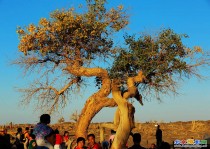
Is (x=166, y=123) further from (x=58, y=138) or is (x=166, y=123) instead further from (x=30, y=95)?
(x=58, y=138)

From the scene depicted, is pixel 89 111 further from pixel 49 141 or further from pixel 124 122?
pixel 49 141

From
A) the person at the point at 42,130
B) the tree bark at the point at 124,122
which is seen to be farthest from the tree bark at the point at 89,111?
the person at the point at 42,130

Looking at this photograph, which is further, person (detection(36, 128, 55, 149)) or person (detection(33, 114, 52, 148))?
person (detection(33, 114, 52, 148))

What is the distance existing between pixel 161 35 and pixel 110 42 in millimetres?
3116

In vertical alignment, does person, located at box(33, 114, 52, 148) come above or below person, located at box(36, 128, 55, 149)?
above

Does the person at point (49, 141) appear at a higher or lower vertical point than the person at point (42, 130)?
lower

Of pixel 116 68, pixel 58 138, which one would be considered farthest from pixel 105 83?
pixel 58 138

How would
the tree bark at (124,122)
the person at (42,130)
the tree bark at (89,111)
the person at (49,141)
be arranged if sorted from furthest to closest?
the tree bark at (89,111), the tree bark at (124,122), the person at (42,130), the person at (49,141)

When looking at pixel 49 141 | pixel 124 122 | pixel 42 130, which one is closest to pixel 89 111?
pixel 124 122

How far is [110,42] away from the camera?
28000 millimetres

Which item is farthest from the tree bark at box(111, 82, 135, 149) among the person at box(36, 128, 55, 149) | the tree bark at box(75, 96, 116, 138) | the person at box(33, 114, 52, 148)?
the person at box(36, 128, 55, 149)

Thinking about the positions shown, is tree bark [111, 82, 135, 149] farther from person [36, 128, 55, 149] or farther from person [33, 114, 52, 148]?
person [36, 128, 55, 149]

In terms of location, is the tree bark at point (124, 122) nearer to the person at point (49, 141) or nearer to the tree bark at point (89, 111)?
the tree bark at point (89, 111)

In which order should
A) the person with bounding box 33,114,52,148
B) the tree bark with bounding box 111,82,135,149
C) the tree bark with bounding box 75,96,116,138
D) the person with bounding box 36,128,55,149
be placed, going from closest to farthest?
the person with bounding box 36,128,55,149 < the person with bounding box 33,114,52,148 < the tree bark with bounding box 111,82,135,149 < the tree bark with bounding box 75,96,116,138
